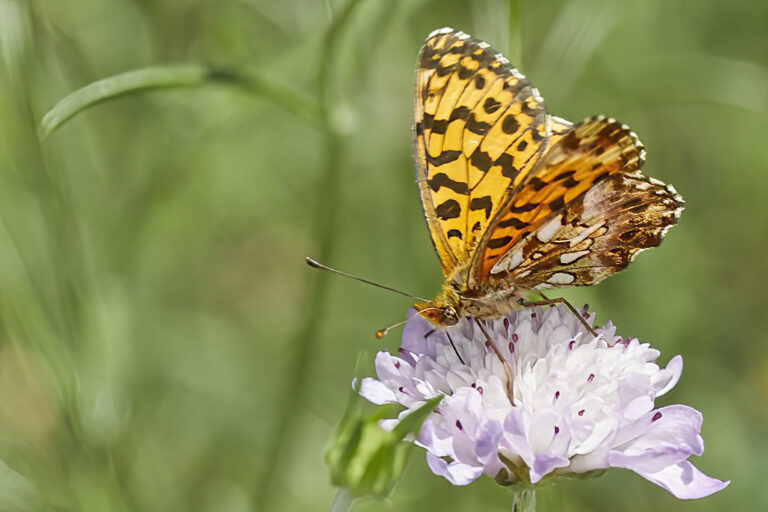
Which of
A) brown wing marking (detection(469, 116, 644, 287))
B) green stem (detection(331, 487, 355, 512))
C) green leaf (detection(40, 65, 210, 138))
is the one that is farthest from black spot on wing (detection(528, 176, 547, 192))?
green leaf (detection(40, 65, 210, 138))

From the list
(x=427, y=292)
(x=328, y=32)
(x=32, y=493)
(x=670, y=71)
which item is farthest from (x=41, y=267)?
(x=670, y=71)

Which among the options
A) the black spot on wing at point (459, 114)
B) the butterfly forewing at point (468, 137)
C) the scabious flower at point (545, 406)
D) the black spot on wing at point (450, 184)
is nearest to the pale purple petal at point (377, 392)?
the scabious flower at point (545, 406)

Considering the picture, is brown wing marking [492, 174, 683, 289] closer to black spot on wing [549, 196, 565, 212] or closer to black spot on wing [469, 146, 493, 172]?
black spot on wing [549, 196, 565, 212]

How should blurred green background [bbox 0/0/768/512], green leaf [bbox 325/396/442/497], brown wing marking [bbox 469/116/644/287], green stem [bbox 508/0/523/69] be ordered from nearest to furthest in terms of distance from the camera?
1. green leaf [bbox 325/396/442/497]
2. brown wing marking [bbox 469/116/644/287]
3. green stem [bbox 508/0/523/69]
4. blurred green background [bbox 0/0/768/512]

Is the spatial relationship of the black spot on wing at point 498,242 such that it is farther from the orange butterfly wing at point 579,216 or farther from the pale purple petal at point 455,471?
the pale purple petal at point 455,471

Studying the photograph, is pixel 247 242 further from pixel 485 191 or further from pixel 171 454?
pixel 485 191

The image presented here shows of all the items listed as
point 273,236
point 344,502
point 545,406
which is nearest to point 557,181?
point 545,406
